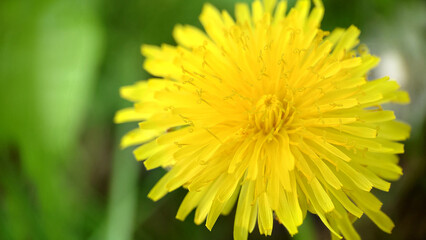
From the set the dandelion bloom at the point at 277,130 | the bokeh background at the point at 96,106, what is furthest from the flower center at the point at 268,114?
the bokeh background at the point at 96,106

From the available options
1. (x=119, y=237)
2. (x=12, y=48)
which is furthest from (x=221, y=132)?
(x=12, y=48)

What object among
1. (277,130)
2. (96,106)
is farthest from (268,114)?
(96,106)

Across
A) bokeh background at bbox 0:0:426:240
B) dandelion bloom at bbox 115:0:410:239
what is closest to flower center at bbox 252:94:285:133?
dandelion bloom at bbox 115:0:410:239

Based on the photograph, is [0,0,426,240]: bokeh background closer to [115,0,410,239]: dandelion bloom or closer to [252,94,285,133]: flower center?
[115,0,410,239]: dandelion bloom

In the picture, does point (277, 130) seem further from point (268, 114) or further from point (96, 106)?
point (96, 106)

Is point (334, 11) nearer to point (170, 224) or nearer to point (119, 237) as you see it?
point (170, 224)
